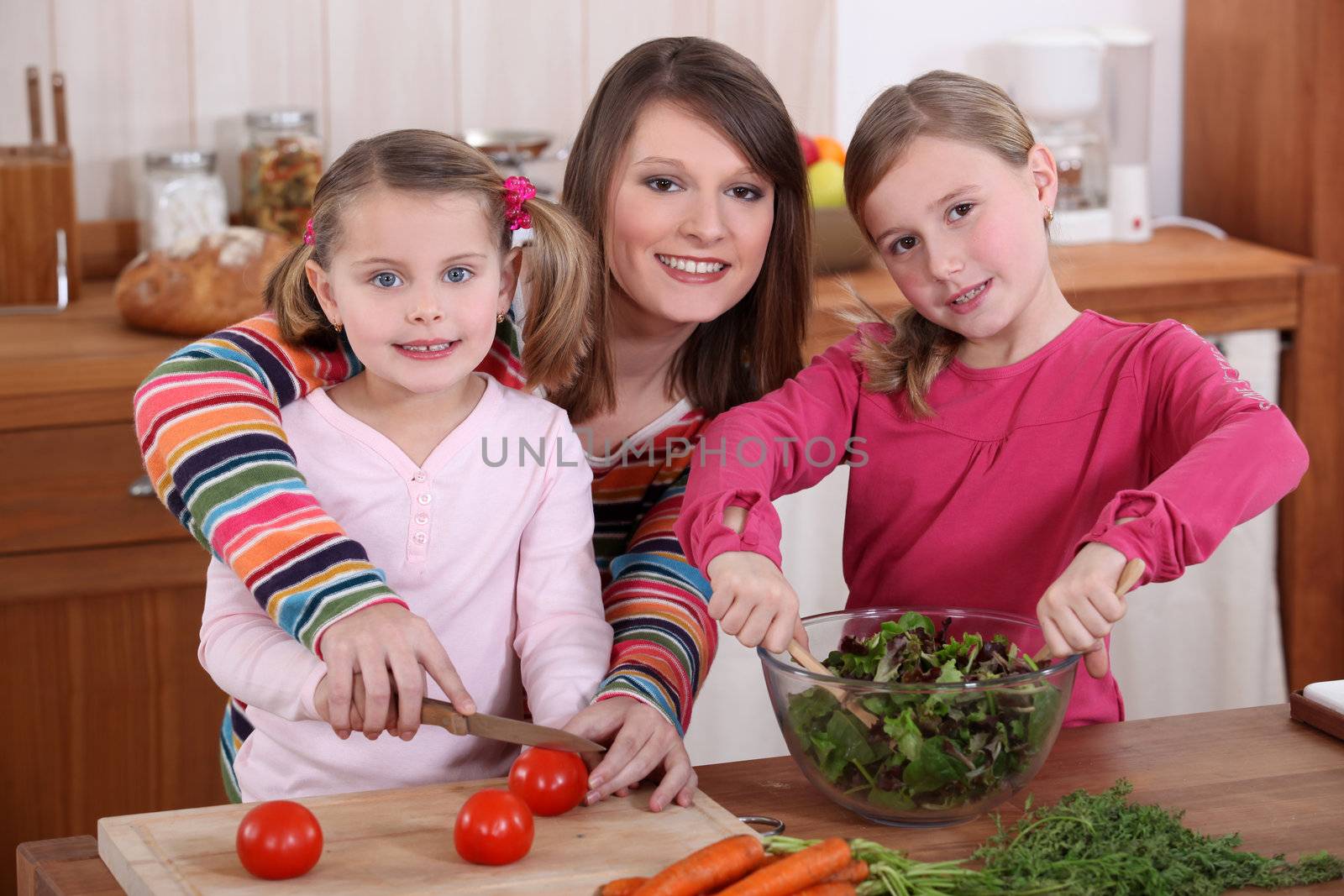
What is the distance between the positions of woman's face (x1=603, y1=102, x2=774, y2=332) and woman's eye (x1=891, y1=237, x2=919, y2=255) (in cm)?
13

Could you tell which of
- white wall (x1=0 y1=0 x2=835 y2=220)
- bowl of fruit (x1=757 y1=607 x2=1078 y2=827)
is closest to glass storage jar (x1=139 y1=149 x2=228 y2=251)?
white wall (x1=0 y1=0 x2=835 y2=220)

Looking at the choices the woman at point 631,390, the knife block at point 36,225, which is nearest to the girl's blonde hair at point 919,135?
the woman at point 631,390

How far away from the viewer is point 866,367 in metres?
1.38

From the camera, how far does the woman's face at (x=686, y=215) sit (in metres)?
1.34

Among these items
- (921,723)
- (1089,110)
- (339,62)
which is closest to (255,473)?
(921,723)

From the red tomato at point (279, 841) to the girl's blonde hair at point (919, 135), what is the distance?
0.67 meters

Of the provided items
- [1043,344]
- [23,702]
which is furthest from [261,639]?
[23,702]

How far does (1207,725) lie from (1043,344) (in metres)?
0.36

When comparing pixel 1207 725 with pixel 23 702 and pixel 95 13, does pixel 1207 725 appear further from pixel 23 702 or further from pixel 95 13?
pixel 95 13

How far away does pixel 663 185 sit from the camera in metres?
1.37

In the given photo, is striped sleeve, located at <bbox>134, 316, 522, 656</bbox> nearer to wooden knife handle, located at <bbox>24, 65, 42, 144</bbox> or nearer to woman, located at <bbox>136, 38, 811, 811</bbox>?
woman, located at <bbox>136, 38, 811, 811</bbox>

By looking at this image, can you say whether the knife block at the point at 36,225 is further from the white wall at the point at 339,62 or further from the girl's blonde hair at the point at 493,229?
the girl's blonde hair at the point at 493,229

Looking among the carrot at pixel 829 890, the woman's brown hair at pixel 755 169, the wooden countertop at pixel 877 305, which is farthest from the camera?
the wooden countertop at pixel 877 305

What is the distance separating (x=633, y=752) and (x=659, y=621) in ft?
0.68
